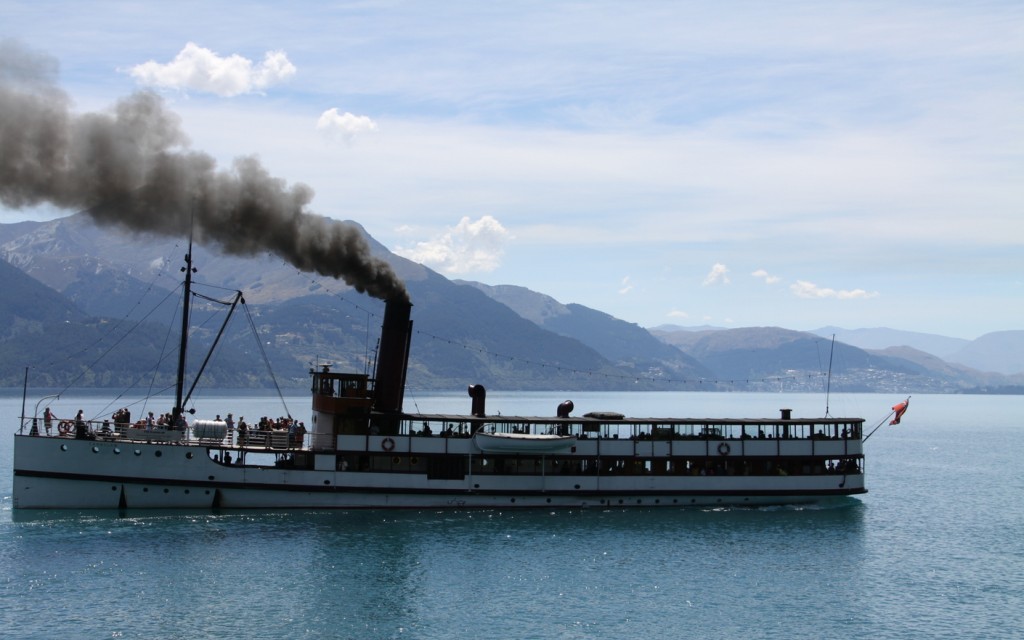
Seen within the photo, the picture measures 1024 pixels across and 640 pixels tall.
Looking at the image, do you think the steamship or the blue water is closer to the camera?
the blue water

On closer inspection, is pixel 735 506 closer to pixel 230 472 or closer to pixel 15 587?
Answer: pixel 230 472

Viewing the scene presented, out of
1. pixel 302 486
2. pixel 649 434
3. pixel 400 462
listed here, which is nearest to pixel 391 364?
pixel 400 462

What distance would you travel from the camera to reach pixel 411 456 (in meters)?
56.1

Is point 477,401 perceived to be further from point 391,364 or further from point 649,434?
point 649,434

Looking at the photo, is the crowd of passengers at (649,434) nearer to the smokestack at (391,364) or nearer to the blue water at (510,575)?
the smokestack at (391,364)

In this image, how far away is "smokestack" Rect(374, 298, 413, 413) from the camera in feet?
187

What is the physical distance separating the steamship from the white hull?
0.23 feet

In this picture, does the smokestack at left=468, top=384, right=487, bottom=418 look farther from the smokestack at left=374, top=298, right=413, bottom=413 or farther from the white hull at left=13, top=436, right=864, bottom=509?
the smokestack at left=374, top=298, right=413, bottom=413

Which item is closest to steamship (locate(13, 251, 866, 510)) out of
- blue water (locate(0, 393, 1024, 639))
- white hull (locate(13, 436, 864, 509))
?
white hull (locate(13, 436, 864, 509))

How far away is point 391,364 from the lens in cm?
5716

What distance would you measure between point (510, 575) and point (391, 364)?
17.7m

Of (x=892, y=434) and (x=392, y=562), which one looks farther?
(x=892, y=434)

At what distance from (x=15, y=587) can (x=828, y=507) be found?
4547cm

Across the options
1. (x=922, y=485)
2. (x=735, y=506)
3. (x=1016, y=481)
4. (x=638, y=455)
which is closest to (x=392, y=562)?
(x=638, y=455)
